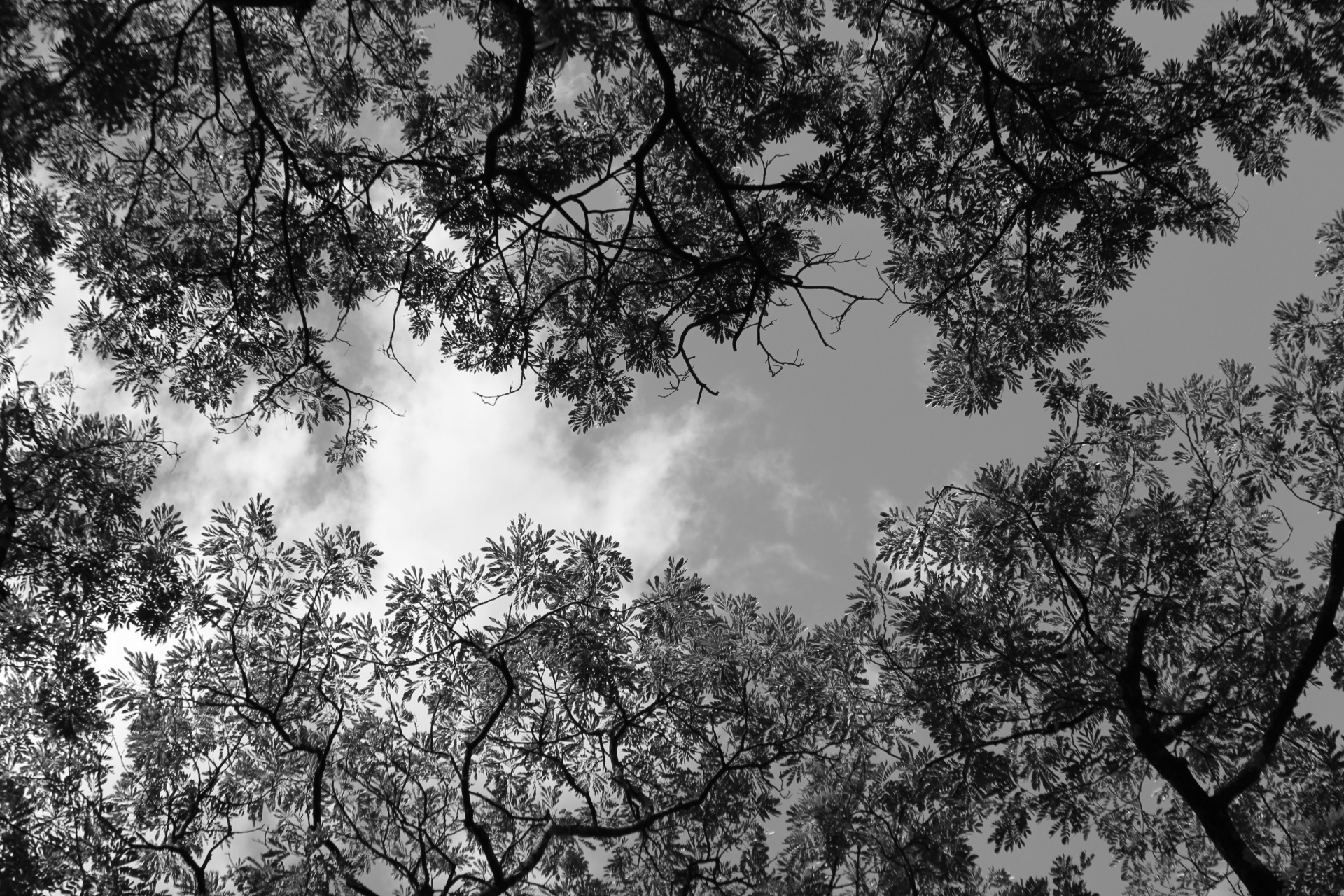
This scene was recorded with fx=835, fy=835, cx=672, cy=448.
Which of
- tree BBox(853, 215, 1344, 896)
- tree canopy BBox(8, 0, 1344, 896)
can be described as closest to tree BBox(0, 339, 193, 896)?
tree canopy BBox(8, 0, 1344, 896)

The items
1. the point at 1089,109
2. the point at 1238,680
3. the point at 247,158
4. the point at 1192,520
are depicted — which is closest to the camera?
the point at 247,158

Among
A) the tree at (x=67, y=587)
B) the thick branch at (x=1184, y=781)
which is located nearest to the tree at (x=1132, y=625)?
the thick branch at (x=1184, y=781)

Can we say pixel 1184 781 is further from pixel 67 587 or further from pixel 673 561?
pixel 67 587

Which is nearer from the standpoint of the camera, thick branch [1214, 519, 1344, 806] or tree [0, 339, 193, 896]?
thick branch [1214, 519, 1344, 806]

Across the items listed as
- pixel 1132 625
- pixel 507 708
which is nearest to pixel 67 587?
pixel 507 708

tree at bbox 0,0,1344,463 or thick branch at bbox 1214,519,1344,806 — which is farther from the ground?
tree at bbox 0,0,1344,463

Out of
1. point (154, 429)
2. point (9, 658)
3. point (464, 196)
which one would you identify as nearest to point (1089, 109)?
point (464, 196)

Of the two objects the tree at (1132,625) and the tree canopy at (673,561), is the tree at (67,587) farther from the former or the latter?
the tree at (1132,625)

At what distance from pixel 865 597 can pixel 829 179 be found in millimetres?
3403

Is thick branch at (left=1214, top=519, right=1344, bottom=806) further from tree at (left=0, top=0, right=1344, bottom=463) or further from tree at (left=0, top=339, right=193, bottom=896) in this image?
tree at (left=0, top=339, right=193, bottom=896)

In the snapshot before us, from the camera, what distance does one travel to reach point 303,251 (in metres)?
6.50

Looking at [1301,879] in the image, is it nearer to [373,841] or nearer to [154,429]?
[373,841]

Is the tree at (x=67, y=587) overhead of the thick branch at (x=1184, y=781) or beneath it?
overhead

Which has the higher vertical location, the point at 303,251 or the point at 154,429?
the point at 303,251
